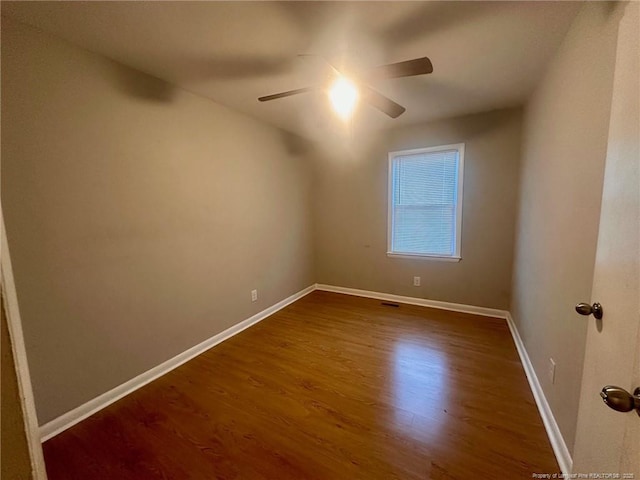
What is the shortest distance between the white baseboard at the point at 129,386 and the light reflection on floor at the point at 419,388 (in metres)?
1.69

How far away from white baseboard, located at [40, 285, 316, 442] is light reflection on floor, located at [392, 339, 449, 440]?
5.54ft

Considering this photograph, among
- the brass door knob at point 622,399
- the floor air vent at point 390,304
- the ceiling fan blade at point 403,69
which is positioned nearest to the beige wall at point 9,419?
the brass door knob at point 622,399

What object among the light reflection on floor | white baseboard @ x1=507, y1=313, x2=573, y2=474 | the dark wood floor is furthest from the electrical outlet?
the light reflection on floor

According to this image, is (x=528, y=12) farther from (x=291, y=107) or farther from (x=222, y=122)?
(x=222, y=122)

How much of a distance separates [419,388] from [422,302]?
173 cm

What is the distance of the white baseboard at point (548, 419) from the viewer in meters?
1.31

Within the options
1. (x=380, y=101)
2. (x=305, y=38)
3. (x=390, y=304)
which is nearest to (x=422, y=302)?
(x=390, y=304)

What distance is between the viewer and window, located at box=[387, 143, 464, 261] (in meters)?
3.24

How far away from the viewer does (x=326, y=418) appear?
1.69 meters

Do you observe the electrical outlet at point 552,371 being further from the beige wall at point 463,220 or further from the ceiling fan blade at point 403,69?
the ceiling fan blade at point 403,69

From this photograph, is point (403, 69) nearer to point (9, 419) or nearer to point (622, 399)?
point (622, 399)

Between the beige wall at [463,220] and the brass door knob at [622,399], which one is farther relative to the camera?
the beige wall at [463,220]

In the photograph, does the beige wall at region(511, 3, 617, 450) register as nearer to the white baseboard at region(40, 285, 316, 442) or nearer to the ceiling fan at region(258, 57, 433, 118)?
the ceiling fan at region(258, 57, 433, 118)

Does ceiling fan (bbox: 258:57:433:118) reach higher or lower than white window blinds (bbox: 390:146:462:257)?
higher
